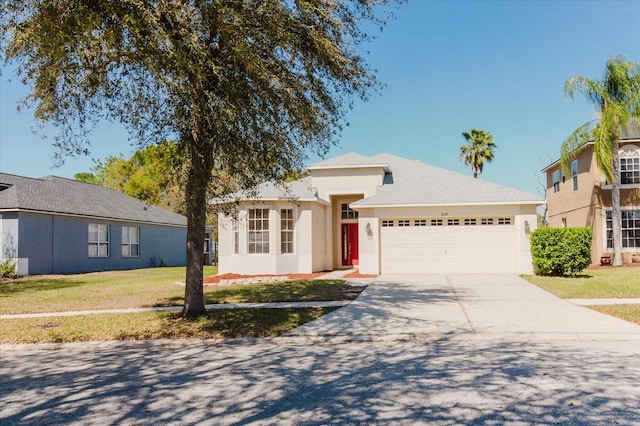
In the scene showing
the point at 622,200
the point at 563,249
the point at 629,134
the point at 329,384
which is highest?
the point at 629,134

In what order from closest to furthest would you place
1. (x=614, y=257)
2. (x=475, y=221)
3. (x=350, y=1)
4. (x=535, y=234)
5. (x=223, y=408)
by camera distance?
(x=223, y=408) < (x=350, y=1) < (x=535, y=234) < (x=475, y=221) < (x=614, y=257)

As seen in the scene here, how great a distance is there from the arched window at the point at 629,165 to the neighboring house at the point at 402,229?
24.2 feet

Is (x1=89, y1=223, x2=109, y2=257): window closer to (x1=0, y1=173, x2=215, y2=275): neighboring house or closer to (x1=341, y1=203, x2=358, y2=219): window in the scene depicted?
(x1=0, y1=173, x2=215, y2=275): neighboring house

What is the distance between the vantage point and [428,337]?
8180 millimetres

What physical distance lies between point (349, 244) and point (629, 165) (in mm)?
13353

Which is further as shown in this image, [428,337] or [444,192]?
[444,192]

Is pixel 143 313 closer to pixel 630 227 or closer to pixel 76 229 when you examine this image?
pixel 76 229

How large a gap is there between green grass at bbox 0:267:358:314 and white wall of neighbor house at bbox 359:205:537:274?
3280mm

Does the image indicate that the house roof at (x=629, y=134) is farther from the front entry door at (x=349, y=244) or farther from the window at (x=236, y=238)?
the window at (x=236, y=238)

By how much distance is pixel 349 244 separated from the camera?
→ 23766 mm

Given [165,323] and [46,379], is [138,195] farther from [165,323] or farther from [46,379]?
[46,379]

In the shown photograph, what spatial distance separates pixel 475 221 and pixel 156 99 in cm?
1347

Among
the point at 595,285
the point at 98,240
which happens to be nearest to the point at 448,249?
the point at 595,285

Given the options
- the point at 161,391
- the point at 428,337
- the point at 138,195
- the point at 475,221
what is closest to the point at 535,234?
the point at 475,221
